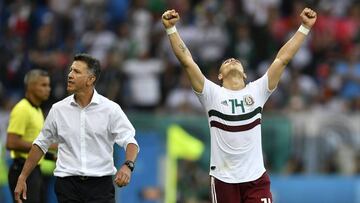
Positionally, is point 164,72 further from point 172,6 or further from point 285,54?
point 285,54

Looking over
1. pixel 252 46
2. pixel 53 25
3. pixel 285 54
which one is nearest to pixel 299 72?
pixel 252 46

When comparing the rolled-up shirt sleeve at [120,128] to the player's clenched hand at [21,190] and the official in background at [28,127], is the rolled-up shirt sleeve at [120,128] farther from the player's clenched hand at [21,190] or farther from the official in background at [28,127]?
the official in background at [28,127]

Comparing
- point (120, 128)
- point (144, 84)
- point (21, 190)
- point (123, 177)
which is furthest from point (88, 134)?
point (144, 84)

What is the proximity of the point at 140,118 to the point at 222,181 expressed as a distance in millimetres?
8760

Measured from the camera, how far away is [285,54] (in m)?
12.8

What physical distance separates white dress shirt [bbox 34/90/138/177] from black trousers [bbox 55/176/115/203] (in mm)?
79

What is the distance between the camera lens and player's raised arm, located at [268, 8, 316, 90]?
41.6ft

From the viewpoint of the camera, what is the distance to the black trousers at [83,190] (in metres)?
12.3

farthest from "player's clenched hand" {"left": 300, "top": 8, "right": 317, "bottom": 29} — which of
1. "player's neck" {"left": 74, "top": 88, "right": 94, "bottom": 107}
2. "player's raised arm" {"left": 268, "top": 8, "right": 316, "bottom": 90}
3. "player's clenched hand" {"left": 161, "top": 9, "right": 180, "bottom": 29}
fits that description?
"player's neck" {"left": 74, "top": 88, "right": 94, "bottom": 107}

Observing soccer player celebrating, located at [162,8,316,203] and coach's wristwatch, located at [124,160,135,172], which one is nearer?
coach's wristwatch, located at [124,160,135,172]

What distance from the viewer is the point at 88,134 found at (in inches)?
482

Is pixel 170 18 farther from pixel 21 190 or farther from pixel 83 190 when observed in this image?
pixel 21 190

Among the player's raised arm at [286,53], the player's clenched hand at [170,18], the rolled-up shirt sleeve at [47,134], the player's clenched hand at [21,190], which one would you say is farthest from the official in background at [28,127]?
the player's raised arm at [286,53]

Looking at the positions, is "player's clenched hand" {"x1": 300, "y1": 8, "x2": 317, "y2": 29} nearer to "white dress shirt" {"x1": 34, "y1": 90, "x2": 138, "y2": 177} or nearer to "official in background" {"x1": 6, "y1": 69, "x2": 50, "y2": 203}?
"white dress shirt" {"x1": 34, "y1": 90, "x2": 138, "y2": 177}
